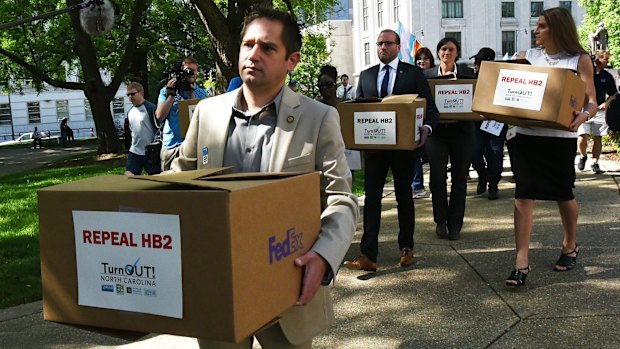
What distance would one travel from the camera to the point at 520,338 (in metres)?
4.21

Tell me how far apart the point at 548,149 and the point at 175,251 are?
3.96 meters

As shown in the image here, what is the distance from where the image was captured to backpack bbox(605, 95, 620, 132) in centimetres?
971

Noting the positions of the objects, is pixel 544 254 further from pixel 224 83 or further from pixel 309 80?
pixel 309 80

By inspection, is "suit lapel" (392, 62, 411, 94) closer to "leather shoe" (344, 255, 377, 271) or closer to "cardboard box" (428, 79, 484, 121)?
"cardboard box" (428, 79, 484, 121)

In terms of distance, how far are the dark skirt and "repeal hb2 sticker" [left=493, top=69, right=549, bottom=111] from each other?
0.42 metres

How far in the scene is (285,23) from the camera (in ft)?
7.98

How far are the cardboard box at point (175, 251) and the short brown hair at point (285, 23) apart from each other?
543 millimetres

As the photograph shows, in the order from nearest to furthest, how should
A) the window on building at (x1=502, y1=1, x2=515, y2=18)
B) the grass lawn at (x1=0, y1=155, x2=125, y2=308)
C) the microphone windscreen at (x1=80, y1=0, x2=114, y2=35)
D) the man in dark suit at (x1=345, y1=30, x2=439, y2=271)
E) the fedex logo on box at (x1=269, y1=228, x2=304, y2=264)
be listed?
the fedex logo on box at (x1=269, y1=228, x2=304, y2=264)
the grass lawn at (x1=0, y1=155, x2=125, y2=308)
the man in dark suit at (x1=345, y1=30, x2=439, y2=271)
the microphone windscreen at (x1=80, y1=0, x2=114, y2=35)
the window on building at (x1=502, y1=1, x2=515, y2=18)

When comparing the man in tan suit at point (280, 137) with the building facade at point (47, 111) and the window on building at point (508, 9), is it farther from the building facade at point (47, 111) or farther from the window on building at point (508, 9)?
the window on building at point (508, 9)

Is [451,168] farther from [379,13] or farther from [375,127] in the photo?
[379,13]

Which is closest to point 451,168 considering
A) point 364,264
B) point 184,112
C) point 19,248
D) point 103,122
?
point 364,264

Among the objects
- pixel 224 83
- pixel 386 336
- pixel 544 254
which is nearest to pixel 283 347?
pixel 386 336

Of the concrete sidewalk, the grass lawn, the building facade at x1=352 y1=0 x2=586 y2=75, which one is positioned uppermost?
the building facade at x1=352 y1=0 x2=586 y2=75

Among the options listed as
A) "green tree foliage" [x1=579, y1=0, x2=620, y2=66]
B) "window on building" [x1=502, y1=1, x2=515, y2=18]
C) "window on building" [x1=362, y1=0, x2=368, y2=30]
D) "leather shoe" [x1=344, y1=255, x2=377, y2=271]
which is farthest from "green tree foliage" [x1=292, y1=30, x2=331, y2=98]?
"window on building" [x1=362, y1=0, x2=368, y2=30]
